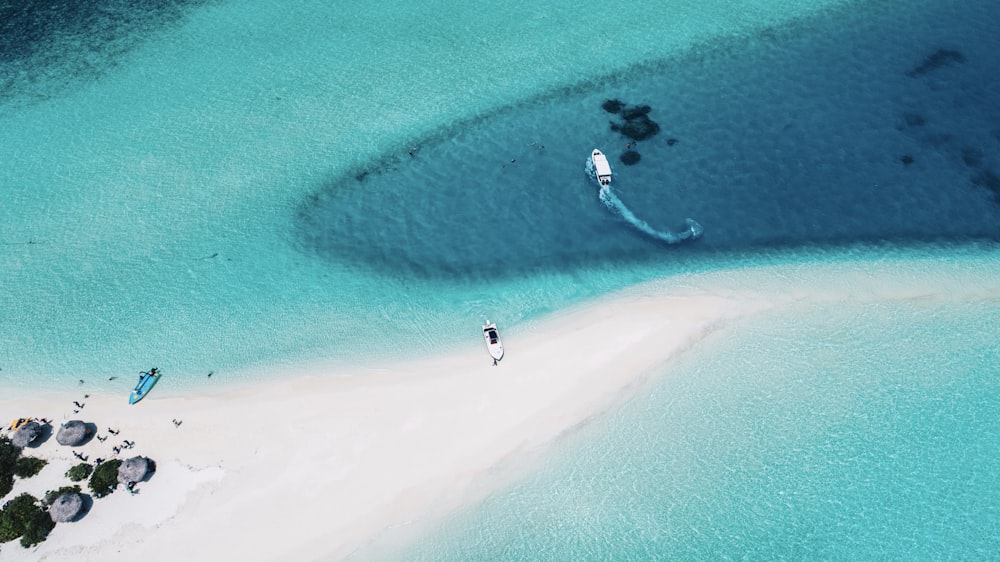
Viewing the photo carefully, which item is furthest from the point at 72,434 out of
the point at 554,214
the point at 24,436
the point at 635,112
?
the point at 635,112

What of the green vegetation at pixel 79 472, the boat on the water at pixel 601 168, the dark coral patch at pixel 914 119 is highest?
the boat on the water at pixel 601 168

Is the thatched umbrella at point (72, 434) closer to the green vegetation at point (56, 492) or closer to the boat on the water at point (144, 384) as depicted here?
the green vegetation at point (56, 492)

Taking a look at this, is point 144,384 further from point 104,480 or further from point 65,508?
point 65,508

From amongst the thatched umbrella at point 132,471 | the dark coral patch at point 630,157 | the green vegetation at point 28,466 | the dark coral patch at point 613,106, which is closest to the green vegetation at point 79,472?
the green vegetation at point 28,466

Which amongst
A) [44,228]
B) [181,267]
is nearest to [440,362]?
[181,267]

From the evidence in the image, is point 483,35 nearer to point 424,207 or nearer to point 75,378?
point 424,207
